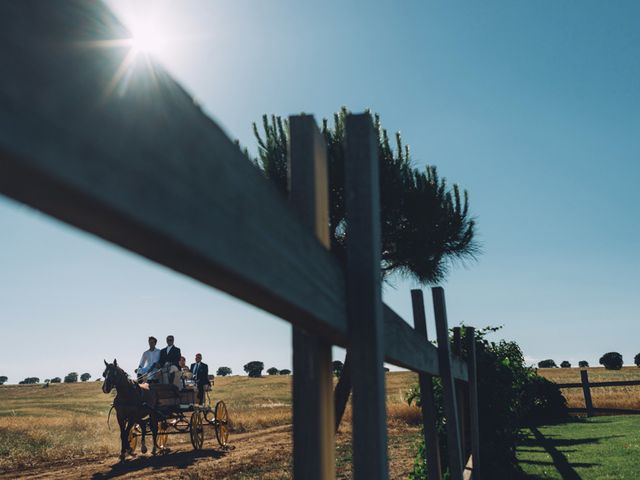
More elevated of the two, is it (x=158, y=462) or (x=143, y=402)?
(x=143, y=402)

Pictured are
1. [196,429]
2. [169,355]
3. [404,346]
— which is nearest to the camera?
[404,346]

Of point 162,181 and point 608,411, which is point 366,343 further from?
point 608,411

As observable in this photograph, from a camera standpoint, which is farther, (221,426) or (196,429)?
(221,426)

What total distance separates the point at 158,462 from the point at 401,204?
725 cm

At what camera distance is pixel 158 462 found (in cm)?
1263

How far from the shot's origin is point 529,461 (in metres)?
9.64

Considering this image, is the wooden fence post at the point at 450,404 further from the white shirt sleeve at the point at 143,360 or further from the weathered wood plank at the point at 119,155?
the white shirt sleeve at the point at 143,360

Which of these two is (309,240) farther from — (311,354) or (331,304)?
(311,354)

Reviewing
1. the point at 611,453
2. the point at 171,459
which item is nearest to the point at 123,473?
the point at 171,459

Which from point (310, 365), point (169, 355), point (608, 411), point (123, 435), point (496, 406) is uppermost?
point (169, 355)

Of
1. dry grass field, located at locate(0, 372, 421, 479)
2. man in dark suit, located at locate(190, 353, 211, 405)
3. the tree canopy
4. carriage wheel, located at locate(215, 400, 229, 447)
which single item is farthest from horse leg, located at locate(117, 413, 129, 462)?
the tree canopy

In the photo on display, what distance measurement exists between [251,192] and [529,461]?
9.84m

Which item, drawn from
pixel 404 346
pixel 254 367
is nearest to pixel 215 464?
pixel 404 346

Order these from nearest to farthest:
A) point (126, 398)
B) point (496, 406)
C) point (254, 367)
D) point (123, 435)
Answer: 1. point (496, 406)
2. point (126, 398)
3. point (123, 435)
4. point (254, 367)
